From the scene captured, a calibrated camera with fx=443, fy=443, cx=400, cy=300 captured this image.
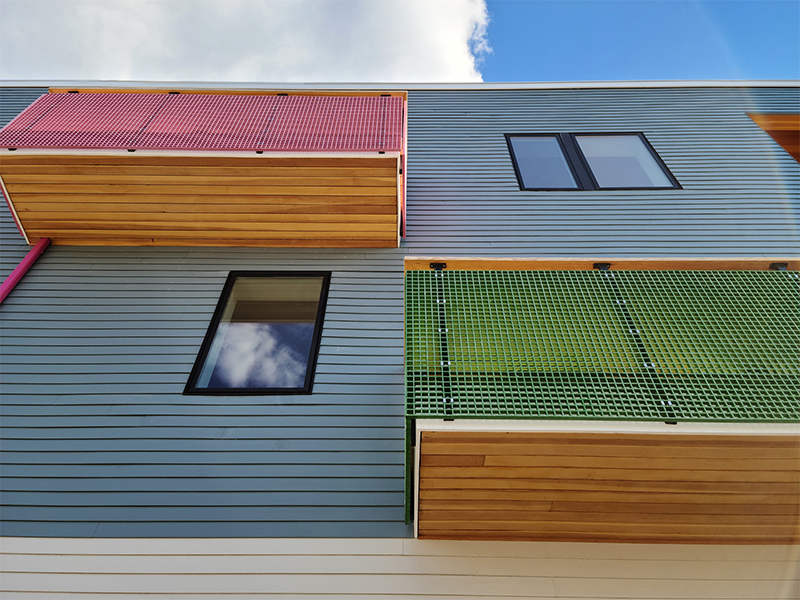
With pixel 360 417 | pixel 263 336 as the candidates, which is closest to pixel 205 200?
pixel 263 336

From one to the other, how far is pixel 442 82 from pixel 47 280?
20.9 feet

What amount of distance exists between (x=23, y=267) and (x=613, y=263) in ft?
18.6

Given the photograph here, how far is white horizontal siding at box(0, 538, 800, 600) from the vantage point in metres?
2.53

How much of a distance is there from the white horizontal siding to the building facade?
12mm

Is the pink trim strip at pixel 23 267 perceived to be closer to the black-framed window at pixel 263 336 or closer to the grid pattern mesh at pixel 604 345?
the black-framed window at pixel 263 336

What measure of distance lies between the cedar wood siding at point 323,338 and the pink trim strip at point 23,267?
0.06 m

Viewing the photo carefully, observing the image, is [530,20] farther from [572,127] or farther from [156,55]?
[156,55]

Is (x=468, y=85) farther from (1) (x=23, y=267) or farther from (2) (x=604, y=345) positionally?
(1) (x=23, y=267)

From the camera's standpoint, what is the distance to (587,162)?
20.5 feet

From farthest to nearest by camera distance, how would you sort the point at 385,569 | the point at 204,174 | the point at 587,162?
the point at 587,162, the point at 204,174, the point at 385,569

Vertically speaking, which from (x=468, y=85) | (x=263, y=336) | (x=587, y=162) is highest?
(x=468, y=85)

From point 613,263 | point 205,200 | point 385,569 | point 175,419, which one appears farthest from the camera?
point 205,200

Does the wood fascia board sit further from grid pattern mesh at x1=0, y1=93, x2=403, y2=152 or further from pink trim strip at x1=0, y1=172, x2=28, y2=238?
pink trim strip at x1=0, y1=172, x2=28, y2=238

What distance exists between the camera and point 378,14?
30.2 ft
